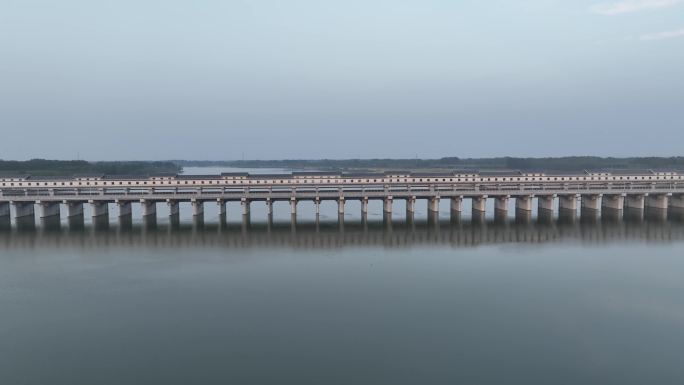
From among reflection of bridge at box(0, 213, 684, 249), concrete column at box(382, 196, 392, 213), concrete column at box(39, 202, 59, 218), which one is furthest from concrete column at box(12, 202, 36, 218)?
concrete column at box(382, 196, 392, 213)

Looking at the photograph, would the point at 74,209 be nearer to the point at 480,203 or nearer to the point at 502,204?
the point at 480,203

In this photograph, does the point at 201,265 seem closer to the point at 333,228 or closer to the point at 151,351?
the point at 151,351

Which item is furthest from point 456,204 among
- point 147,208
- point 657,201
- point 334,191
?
point 147,208

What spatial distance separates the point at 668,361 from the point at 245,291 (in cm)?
1039

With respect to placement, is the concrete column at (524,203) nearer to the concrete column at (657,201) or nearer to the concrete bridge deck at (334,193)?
the concrete bridge deck at (334,193)

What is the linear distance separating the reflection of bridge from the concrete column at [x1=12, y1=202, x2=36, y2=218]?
5146mm

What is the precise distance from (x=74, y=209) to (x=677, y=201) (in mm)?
37719

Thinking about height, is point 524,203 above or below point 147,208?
below

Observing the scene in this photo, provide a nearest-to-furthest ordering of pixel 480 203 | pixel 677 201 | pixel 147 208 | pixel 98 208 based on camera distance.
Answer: pixel 147 208, pixel 98 208, pixel 480 203, pixel 677 201

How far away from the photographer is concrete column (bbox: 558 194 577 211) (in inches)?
1239

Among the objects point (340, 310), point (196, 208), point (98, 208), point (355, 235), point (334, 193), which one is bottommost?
point (340, 310)

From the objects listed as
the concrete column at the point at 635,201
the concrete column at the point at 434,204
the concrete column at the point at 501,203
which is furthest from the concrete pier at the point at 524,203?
the concrete column at the point at 635,201

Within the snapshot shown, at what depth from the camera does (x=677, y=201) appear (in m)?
33.0

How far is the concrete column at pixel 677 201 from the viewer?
32.3 m
